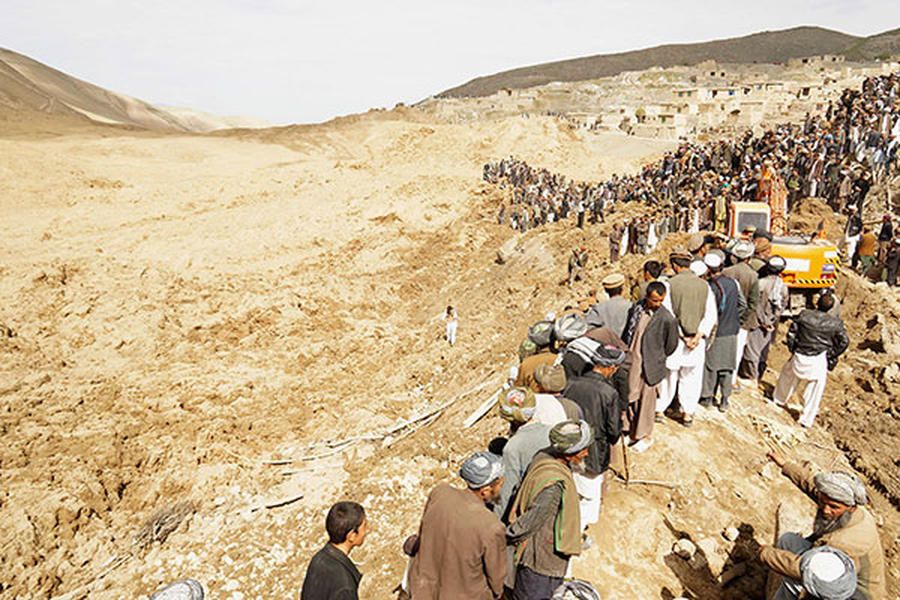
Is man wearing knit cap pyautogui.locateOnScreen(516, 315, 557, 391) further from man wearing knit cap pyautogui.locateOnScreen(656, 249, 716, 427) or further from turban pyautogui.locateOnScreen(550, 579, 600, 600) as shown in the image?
turban pyautogui.locateOnScreen(550, 579, 600, 600)

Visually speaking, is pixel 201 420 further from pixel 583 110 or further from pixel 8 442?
pixel 583 110

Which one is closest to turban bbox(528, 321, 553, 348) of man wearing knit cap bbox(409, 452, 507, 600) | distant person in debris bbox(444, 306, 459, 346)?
man wearing knit cap bbox(409, 452, 507, 600)

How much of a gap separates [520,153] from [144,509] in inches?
1095

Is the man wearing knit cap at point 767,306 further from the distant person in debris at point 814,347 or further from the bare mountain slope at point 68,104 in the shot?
the bare mountain slope at point 68,104

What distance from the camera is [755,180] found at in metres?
13.8

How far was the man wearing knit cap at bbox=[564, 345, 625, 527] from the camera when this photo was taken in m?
3.80

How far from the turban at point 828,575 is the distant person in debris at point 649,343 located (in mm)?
2103

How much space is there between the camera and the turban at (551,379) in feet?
12.5

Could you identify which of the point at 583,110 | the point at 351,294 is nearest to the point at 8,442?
the point at 351,294

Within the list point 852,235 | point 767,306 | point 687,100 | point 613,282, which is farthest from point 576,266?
point 687,100

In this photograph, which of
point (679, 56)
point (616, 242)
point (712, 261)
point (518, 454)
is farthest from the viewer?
point (679, 56)

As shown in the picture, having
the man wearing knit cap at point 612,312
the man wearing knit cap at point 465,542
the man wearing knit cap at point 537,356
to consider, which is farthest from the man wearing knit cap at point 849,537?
the man wearing knit cap at point 612,312

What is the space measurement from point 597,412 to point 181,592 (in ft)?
8.83

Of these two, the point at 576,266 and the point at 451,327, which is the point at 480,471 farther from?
the point at 576,266
